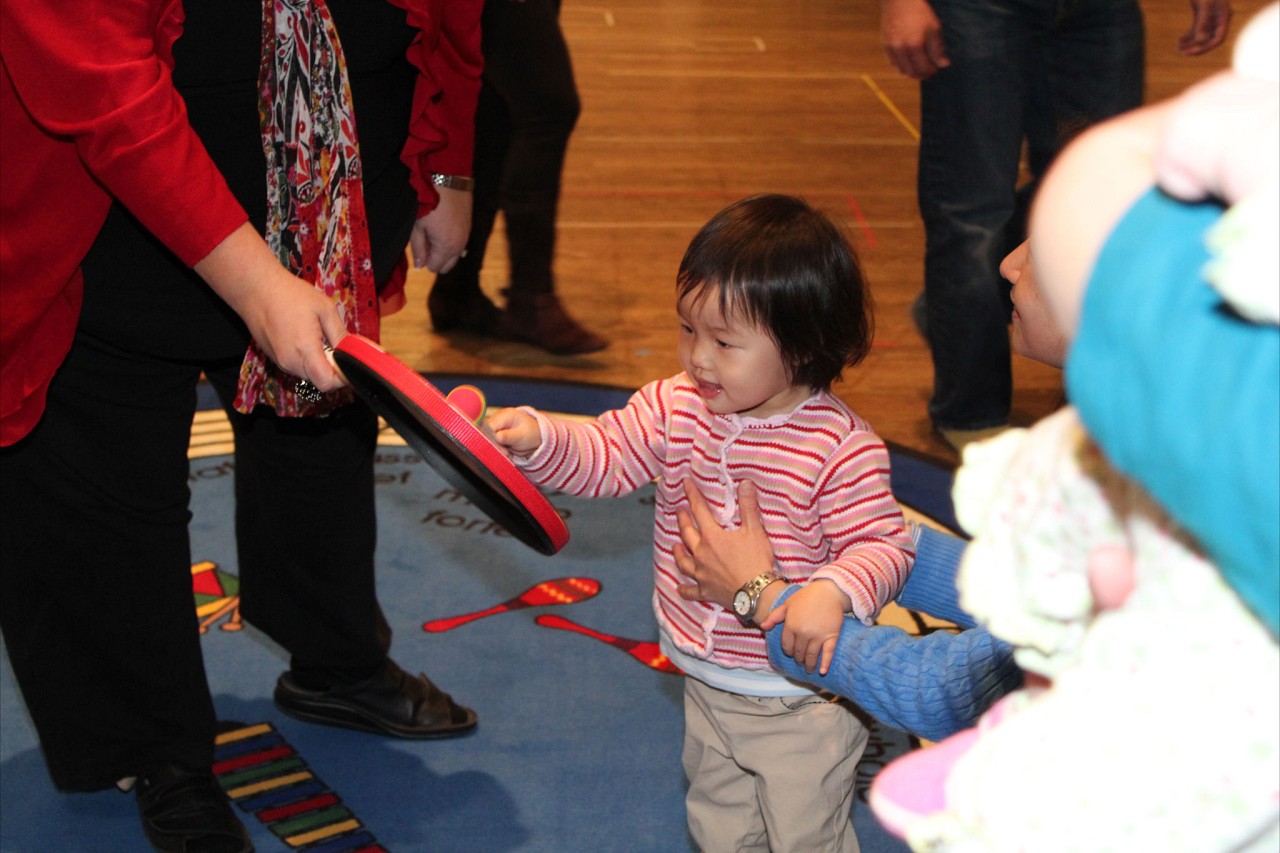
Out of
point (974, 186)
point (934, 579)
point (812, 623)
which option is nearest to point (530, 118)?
point (974, 186)

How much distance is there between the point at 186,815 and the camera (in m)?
1.60

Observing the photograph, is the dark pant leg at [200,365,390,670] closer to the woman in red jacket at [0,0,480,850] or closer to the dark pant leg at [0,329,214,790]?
the woman in red jacket at [0,0,480,850]

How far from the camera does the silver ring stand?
1402 mm

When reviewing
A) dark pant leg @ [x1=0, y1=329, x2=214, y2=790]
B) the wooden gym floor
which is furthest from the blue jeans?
dark pant leg @ [x1=0, y1=329, x2=214, y2=790]

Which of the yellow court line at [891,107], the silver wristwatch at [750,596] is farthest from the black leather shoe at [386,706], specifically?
the yellow court line at [891,107]

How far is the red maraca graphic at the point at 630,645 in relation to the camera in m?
1.95

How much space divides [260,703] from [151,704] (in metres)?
0.31

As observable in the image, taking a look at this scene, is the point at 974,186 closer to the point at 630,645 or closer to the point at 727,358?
the point at 630,645

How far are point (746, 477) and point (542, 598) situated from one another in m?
0.85

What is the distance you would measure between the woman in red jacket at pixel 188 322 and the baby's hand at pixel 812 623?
430 mm

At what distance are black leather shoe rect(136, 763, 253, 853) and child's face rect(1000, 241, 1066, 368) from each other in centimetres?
105

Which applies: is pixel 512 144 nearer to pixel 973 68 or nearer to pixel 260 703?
pixel 973 68

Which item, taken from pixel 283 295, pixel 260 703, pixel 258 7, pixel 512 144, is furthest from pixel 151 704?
pixel 512 144

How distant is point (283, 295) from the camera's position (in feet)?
3.95
